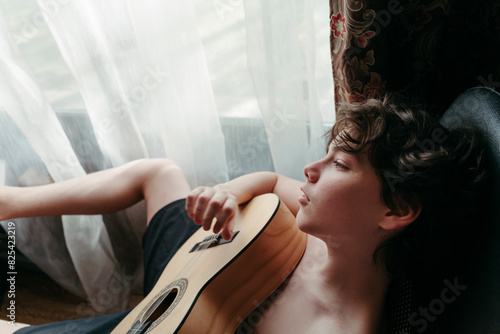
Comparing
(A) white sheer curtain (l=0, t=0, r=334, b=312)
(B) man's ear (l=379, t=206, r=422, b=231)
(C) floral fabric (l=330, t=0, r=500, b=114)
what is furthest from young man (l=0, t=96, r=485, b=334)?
(A) white sheer curtain (l=0, t=0, r=334, b=312)

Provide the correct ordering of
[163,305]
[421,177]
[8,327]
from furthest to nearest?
[8,327] → [163,305] → [421,177]

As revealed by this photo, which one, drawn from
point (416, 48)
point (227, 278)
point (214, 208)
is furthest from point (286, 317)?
point (416, 48)

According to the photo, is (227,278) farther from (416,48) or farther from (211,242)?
(416,48)

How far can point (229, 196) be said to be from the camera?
97 cm

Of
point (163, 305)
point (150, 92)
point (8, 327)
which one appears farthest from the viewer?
point (150, 92)

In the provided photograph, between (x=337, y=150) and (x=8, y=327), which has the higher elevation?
(x=337, y=150)

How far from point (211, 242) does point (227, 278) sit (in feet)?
0.46

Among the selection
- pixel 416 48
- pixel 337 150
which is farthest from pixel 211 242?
pixel 416 48

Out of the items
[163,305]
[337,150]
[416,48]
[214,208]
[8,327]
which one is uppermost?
[416,48]

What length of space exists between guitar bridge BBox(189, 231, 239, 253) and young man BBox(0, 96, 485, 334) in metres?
0.04

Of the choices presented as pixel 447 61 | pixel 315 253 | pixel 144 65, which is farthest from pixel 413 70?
pixel 144 65

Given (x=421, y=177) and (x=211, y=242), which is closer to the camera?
(x=421, y=177)

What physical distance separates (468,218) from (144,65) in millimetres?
918

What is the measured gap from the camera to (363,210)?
0.82 m
